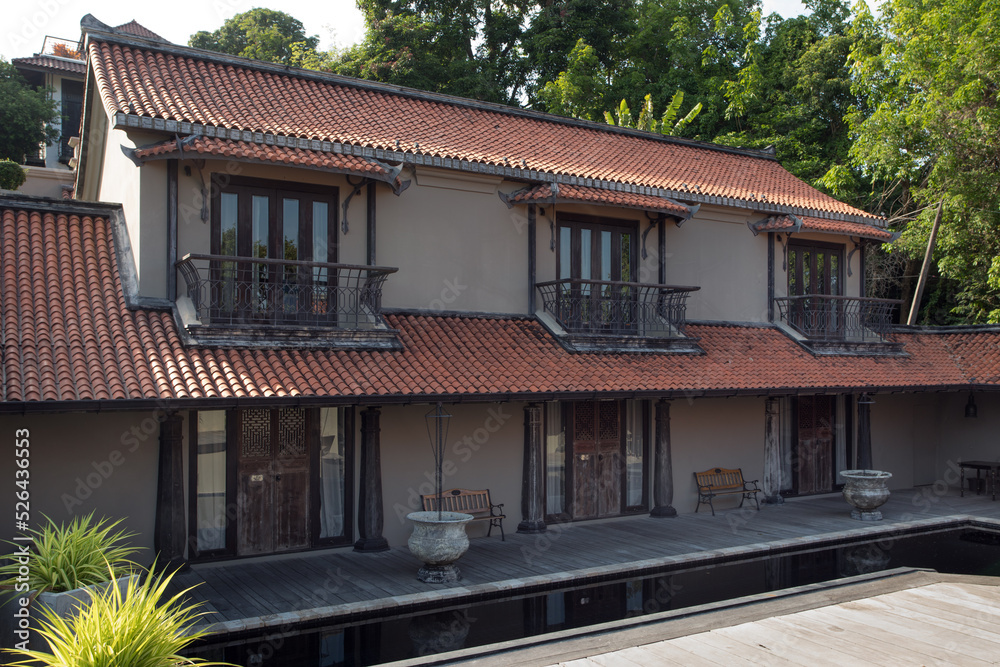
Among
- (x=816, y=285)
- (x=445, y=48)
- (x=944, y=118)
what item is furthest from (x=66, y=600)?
(x=445, y=48)

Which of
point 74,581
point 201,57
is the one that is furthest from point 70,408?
point 201,57

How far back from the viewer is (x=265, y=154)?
1174 centimetres

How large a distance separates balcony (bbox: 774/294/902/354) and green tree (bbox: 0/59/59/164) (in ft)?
81.7

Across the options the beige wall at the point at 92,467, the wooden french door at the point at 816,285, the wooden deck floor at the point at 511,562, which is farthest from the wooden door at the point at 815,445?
the beige wall at the point at 92,467

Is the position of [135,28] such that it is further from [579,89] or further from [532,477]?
[532,477]

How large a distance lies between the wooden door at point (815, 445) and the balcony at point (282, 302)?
10.3 metres

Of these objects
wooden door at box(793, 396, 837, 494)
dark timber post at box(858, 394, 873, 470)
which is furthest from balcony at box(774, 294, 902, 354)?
wooden door at box(793, 396, 837, 494)

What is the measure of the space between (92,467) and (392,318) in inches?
192

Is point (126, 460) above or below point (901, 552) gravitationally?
above

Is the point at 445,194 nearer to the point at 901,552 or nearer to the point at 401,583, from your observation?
the point at 401,583

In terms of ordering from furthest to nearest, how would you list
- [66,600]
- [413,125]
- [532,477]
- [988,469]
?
[988,469]
[413,125]
[532,477]
[66,600]

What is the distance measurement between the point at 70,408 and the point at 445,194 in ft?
23.4

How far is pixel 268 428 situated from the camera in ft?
39.8

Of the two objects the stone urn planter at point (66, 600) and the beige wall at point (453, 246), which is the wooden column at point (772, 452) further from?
the stone urn planter at point (66, 600)
